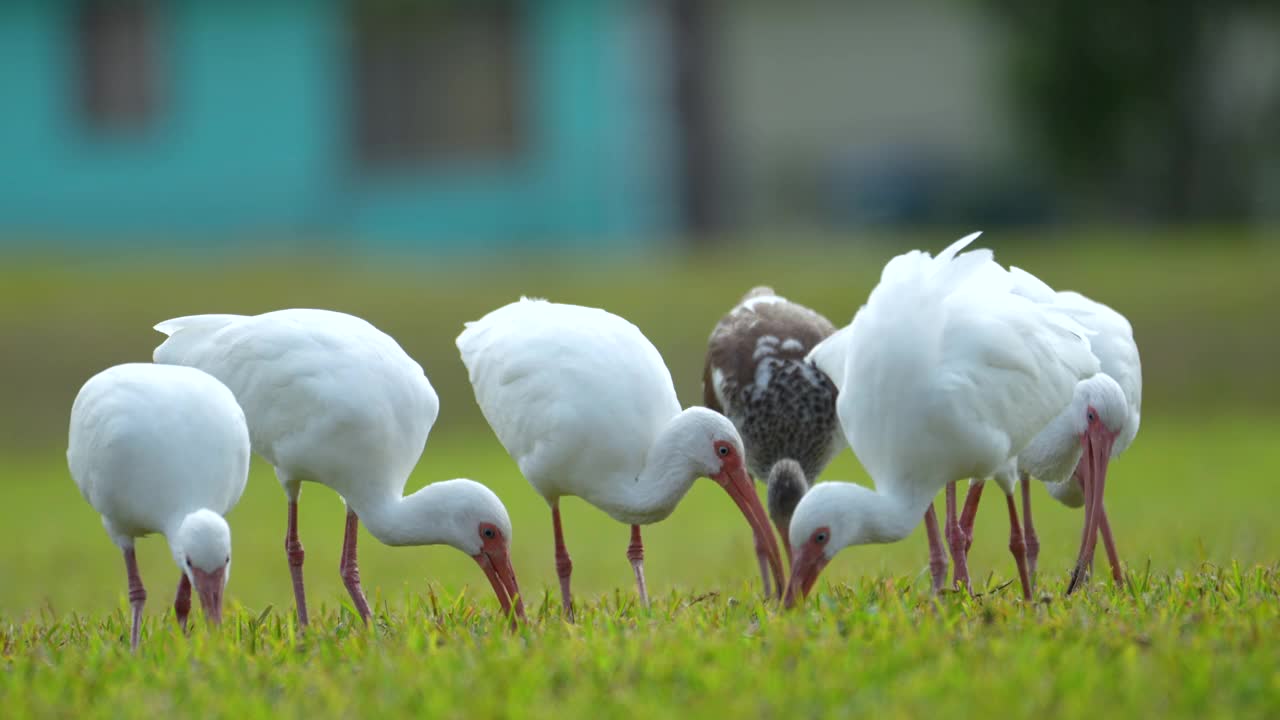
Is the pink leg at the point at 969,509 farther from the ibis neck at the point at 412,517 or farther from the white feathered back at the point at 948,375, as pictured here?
the ibis neck at the point at 412,517

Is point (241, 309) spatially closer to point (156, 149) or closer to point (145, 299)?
point (145, 299)

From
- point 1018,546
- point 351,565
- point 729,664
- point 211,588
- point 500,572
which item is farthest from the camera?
point 1018,546

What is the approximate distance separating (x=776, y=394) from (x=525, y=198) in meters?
16.5

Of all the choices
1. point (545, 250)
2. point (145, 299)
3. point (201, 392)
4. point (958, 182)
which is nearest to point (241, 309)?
point (145, 299)

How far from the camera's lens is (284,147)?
75.4 ft

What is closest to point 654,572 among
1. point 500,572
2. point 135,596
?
point 500,572

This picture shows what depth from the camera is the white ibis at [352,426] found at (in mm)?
5992

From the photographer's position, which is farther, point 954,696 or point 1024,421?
point 1024,421

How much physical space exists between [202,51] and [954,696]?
2024cm

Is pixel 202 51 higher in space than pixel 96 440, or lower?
higher

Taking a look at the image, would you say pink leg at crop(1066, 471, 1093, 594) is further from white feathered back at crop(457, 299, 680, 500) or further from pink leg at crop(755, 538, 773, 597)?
white feathered back at crop(457, 299, 680, 500)

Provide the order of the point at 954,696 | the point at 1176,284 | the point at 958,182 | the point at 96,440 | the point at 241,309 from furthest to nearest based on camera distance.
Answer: the point at 958,182
the point at 1176,284
the point at 241,309
the point at 96,440
the point at 954,696

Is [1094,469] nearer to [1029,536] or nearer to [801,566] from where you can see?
[1029,536]

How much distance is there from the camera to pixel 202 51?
22656mm
